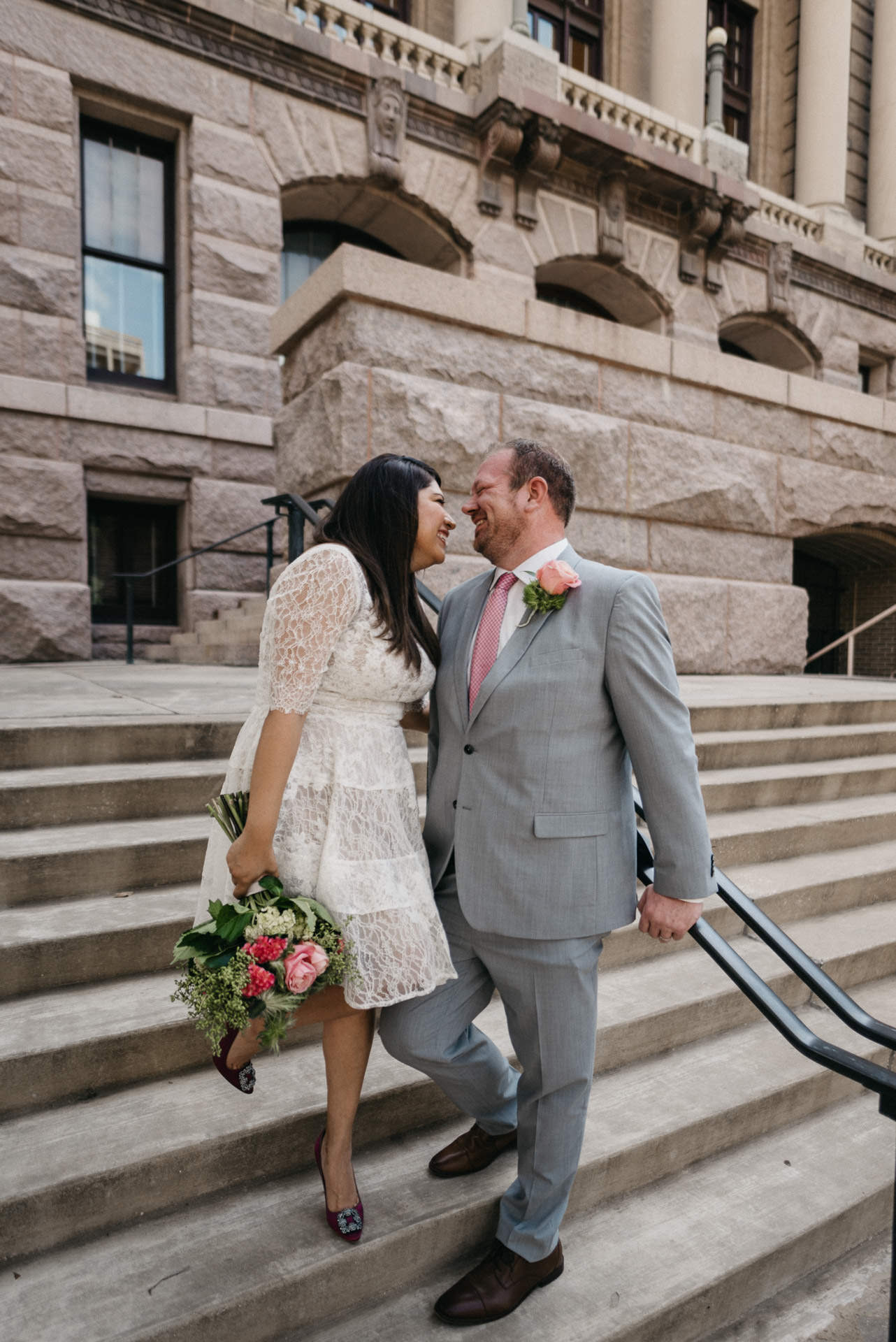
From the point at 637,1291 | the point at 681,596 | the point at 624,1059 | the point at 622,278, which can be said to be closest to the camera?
the point at 637,1291

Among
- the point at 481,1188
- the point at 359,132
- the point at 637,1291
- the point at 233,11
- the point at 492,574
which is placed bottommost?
the point at 637,1291

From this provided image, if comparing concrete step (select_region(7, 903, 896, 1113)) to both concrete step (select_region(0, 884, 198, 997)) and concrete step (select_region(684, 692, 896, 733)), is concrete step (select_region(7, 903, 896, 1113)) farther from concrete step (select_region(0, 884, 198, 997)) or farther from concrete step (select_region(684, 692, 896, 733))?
concrete step (select_region(684, 692, 896, 733))

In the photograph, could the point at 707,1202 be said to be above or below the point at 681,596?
below

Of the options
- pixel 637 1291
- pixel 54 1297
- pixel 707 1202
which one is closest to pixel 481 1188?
pixel 637 1291

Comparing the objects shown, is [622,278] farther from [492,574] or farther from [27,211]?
[492,574]

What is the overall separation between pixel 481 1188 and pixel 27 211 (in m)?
10.4

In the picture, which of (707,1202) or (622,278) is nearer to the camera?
(707,1202)

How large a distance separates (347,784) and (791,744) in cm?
388

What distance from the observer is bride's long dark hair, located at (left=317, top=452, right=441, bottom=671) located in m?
2.03

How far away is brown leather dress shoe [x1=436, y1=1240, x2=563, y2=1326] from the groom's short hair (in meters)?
1.88

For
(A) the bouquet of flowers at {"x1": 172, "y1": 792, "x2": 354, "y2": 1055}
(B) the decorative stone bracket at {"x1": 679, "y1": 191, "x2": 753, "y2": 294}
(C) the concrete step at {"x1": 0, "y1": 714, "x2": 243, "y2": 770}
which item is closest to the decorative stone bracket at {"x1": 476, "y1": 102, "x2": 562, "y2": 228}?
(B) the decorative stone bracket at {"x1": 679, "y1": 191, "x2": 753, "y2": 294}

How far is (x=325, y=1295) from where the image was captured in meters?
1.96

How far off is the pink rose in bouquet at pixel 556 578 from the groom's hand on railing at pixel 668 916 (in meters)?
0.76

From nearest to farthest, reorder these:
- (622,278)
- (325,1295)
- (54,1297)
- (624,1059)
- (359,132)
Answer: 1. (54,1297)
2. (325,1295)
3. (624,1059)
4. (359,132)
5. (622,278)
